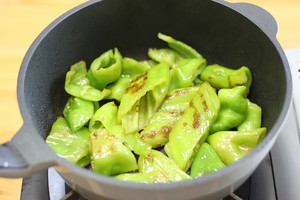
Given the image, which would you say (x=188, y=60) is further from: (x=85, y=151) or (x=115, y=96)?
(x=85, y=151)

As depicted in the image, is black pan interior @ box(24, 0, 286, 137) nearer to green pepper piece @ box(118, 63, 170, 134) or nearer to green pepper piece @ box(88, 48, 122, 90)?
green pepper piece @ box(88, 48, 122, 90)

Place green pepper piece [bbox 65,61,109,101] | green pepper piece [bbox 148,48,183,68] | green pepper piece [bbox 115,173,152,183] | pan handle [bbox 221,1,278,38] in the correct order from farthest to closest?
1. green pepper piece [bbox 148,48,183,68]
2. green pepper piece [bbox 65,61,109,101]
3. pan handle [bbox 221,1,278,38]
4. green pepper piece [bbox 115,173,152,183]

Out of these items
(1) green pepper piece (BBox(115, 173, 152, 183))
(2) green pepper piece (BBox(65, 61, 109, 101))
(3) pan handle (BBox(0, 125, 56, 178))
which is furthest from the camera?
(2) green pepper piece (BBox(65, 61, 109, 101))

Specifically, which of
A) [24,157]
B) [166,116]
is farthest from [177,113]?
[24,157]

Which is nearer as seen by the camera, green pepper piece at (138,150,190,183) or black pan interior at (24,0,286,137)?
green pepper piece at (138,150,190,183)

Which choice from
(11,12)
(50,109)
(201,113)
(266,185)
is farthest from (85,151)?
(11,12)

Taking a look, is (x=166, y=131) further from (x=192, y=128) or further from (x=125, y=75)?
(x=125, y=75)

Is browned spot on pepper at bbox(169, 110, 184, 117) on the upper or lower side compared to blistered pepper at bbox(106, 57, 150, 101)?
lower

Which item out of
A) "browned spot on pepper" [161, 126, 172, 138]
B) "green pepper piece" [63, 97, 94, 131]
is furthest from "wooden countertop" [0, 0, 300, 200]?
"browned spot on pepper" [161, 126, 172, 138]

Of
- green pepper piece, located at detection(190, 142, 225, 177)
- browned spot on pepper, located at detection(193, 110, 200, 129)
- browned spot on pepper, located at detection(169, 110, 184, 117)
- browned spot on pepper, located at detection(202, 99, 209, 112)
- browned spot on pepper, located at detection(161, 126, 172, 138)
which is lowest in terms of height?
green pepper piece, located at detection(190, 142, 225, 177)
